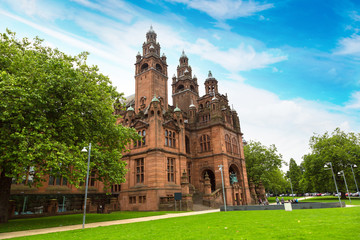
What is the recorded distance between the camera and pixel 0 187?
698 inches

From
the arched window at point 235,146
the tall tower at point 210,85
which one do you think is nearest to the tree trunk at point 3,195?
the arched window at point 235,146

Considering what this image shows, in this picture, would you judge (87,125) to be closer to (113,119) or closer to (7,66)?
(113,119)

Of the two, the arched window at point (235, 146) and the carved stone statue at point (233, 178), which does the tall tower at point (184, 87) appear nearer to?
the arched window at point (235, 146)

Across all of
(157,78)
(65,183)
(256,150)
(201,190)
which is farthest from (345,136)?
(65,183)

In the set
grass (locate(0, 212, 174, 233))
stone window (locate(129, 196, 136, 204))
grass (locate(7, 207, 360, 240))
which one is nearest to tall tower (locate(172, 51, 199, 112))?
stone window (locate(129, 196, 136, 204))

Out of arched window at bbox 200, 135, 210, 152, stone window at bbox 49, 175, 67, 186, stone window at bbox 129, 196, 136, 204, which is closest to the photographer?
stone window at bbox 49, 175, 67, 186

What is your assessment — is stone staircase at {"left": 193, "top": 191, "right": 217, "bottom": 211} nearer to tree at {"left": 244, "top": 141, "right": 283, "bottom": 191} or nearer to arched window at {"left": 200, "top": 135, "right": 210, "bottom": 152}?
arched window at {"left": 200, "top": 135, "right": 210, "bottom": 152}

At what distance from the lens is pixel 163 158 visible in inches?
1329

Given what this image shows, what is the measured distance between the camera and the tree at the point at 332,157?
4697cm

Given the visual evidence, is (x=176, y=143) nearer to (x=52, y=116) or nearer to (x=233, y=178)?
(x=233, y=178)

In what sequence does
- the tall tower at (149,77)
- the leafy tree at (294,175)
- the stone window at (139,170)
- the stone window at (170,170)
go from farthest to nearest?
the leafy tree at (294,175) → the tall tower at (149,77) → the stone window at (170,170) → the stone window at (139,170)

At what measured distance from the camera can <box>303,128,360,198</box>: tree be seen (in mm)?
46969

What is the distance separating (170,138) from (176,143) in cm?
157

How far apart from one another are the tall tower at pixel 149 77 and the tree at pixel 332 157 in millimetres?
36751
